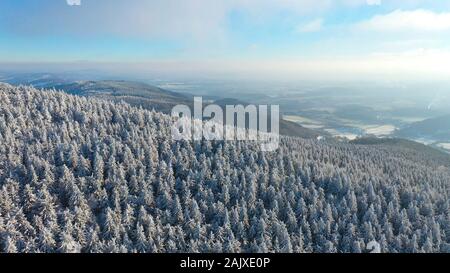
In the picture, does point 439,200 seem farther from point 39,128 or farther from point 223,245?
point 39,128

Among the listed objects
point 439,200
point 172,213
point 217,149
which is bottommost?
point 439,200

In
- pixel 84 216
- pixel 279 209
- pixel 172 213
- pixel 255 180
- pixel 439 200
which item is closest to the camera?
pixel 84 216

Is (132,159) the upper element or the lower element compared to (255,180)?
upper
